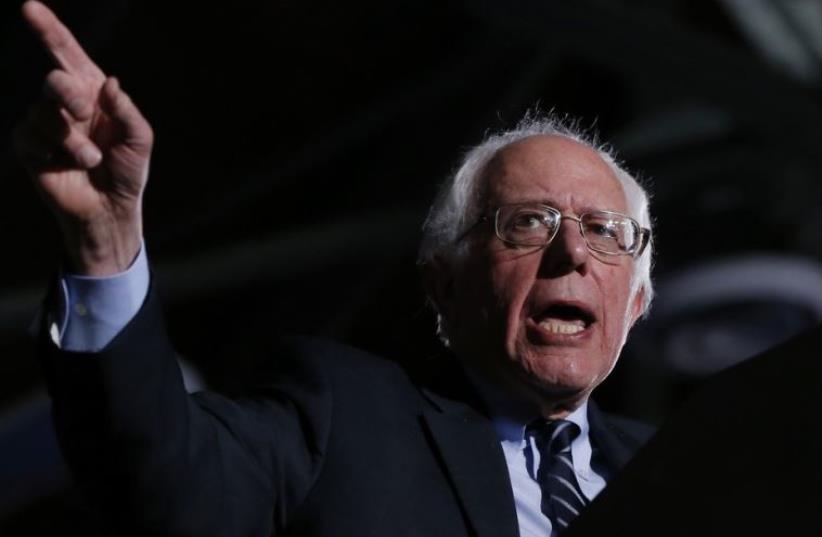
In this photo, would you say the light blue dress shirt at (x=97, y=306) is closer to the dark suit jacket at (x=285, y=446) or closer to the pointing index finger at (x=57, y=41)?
the dark suit jacket at (x=285, y=446)

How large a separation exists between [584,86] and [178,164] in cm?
322

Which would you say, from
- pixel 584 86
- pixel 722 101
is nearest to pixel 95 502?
pixel 722 101

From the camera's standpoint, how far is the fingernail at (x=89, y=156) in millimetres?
1909

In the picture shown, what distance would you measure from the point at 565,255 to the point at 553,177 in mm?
166

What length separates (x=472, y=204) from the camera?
8.84ft

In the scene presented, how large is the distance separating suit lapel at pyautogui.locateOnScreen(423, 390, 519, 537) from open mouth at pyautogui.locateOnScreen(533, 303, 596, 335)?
6.1 inches

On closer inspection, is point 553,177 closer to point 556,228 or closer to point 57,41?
point 556,228

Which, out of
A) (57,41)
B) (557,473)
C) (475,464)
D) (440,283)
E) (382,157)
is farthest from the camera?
(382,157)

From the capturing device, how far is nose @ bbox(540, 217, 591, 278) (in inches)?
99.3

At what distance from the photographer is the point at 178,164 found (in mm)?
10312

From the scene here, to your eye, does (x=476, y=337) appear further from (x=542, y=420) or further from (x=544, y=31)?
(x=544, y=31)

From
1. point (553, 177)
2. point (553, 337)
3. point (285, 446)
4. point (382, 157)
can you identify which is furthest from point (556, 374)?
point (382, 157)

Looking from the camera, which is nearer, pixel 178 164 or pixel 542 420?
pixel 542 420

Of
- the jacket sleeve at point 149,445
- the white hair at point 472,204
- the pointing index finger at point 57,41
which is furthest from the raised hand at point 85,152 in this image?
the white hair at point 472,204
